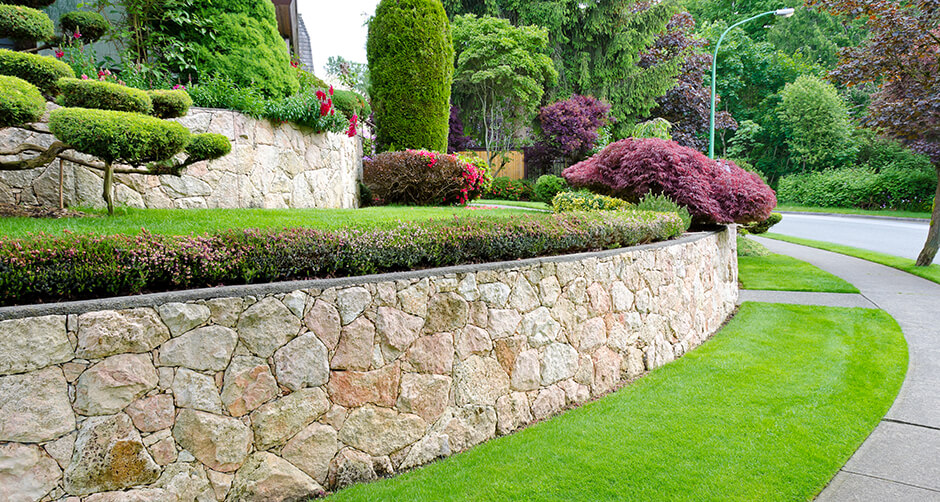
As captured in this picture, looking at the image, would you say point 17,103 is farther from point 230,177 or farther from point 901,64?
point 901,64

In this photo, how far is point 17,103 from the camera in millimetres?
3344

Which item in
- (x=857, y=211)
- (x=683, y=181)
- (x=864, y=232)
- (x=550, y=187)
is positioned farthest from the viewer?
(x=857, y=211)

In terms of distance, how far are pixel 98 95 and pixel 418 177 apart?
5.24 meters

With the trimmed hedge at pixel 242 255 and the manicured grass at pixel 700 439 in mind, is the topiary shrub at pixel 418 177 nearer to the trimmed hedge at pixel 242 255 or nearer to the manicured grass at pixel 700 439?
the trimmed hedge at pixel 242 255

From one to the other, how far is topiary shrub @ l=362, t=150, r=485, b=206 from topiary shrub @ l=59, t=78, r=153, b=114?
4.90m

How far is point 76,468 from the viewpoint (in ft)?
8.10

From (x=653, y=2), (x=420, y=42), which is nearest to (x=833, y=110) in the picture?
(x=653, y=2)

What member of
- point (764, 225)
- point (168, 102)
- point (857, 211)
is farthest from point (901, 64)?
point (857, 211)

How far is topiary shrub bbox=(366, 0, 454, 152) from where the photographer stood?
9984 millimetres

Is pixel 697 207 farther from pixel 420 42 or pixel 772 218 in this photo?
pixel 772 218

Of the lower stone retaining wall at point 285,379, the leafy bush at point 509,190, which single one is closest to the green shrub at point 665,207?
the lower stone retaining wall at point 285,379

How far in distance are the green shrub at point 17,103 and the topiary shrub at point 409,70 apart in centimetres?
690

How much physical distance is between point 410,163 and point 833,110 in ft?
100

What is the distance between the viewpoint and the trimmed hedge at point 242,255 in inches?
100
